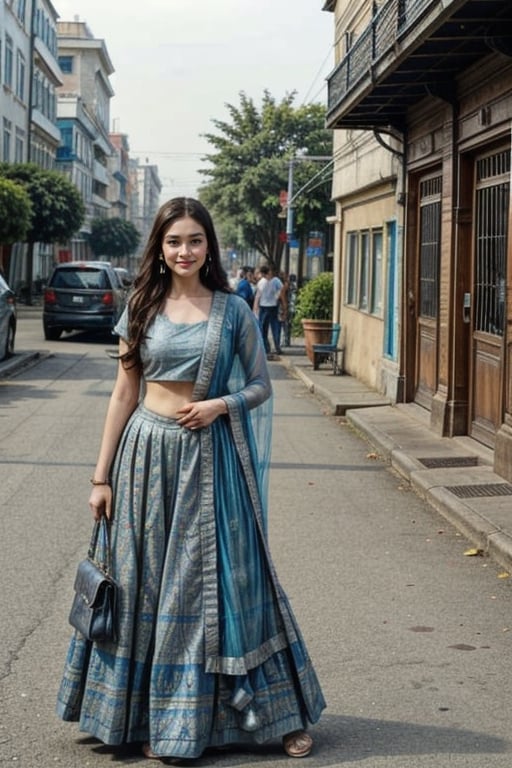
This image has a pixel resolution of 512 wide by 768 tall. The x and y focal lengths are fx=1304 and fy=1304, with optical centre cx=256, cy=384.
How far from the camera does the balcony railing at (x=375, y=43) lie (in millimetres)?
11852

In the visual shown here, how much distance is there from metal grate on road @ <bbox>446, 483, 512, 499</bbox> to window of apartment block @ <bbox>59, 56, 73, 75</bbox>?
9454cm

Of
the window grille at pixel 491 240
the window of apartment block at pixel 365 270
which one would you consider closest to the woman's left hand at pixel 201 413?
the window grille at pixel 491 240

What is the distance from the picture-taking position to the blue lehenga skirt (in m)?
4.29

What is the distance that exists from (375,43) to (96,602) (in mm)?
11162

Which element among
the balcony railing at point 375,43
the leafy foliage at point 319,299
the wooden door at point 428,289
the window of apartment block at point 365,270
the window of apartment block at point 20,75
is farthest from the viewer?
the window of apartment block at point 20,75

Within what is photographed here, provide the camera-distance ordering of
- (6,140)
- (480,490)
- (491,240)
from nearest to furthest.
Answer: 1. (480,490)
2. (491,240)
3. (6,140)

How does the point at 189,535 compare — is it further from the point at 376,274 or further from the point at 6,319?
the point at 6,319

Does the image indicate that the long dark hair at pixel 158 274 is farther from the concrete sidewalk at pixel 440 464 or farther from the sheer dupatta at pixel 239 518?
the concrete sidewalk at pixel 440 464

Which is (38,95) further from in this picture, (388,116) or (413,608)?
(413,608)

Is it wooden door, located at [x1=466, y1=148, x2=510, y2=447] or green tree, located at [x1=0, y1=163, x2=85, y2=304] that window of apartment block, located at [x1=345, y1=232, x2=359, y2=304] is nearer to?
wooden door, located at [x1=466, y1=148, x2=510, y2=447]

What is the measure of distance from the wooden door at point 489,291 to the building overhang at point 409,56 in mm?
1013

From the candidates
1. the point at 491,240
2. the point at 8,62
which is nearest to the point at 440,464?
the point at 491,240

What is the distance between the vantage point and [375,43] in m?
14.4

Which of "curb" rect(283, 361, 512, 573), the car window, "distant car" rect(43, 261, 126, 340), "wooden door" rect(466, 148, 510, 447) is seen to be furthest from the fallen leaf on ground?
the car window
